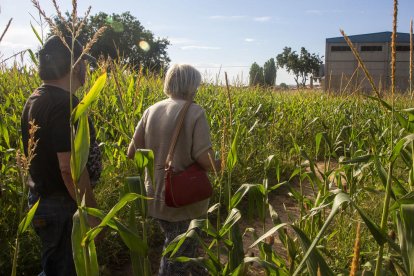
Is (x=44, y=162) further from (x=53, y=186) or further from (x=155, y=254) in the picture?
(x=155, y=254)

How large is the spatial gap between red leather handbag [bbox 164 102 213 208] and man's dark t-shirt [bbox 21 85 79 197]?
1.67ft

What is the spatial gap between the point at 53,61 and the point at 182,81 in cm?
67

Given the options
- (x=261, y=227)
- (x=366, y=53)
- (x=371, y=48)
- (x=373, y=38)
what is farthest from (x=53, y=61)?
(x=373, y=38)

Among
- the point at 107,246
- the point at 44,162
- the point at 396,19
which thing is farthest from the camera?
the point at 107,246

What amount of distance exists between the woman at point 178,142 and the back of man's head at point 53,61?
0.52 meters

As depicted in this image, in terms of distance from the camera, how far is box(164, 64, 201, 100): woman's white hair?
2154mm

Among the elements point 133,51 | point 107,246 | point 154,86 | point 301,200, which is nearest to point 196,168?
point 301,200

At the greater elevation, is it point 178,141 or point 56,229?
point 178,141

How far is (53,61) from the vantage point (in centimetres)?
186

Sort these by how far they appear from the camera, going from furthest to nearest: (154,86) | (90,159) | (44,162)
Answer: (154,86) < (90,159) < (44,162)

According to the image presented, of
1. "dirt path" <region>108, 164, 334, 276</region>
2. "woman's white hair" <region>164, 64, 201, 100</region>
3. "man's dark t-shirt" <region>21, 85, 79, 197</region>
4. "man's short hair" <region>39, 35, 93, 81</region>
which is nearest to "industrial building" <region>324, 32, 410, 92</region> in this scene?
"dirt path" <region>108, 164, 334, 276</region>

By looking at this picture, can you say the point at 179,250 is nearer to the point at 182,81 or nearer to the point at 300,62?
the point at 182,81

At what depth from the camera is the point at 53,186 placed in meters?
1.87

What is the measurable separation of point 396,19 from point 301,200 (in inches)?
57.7
